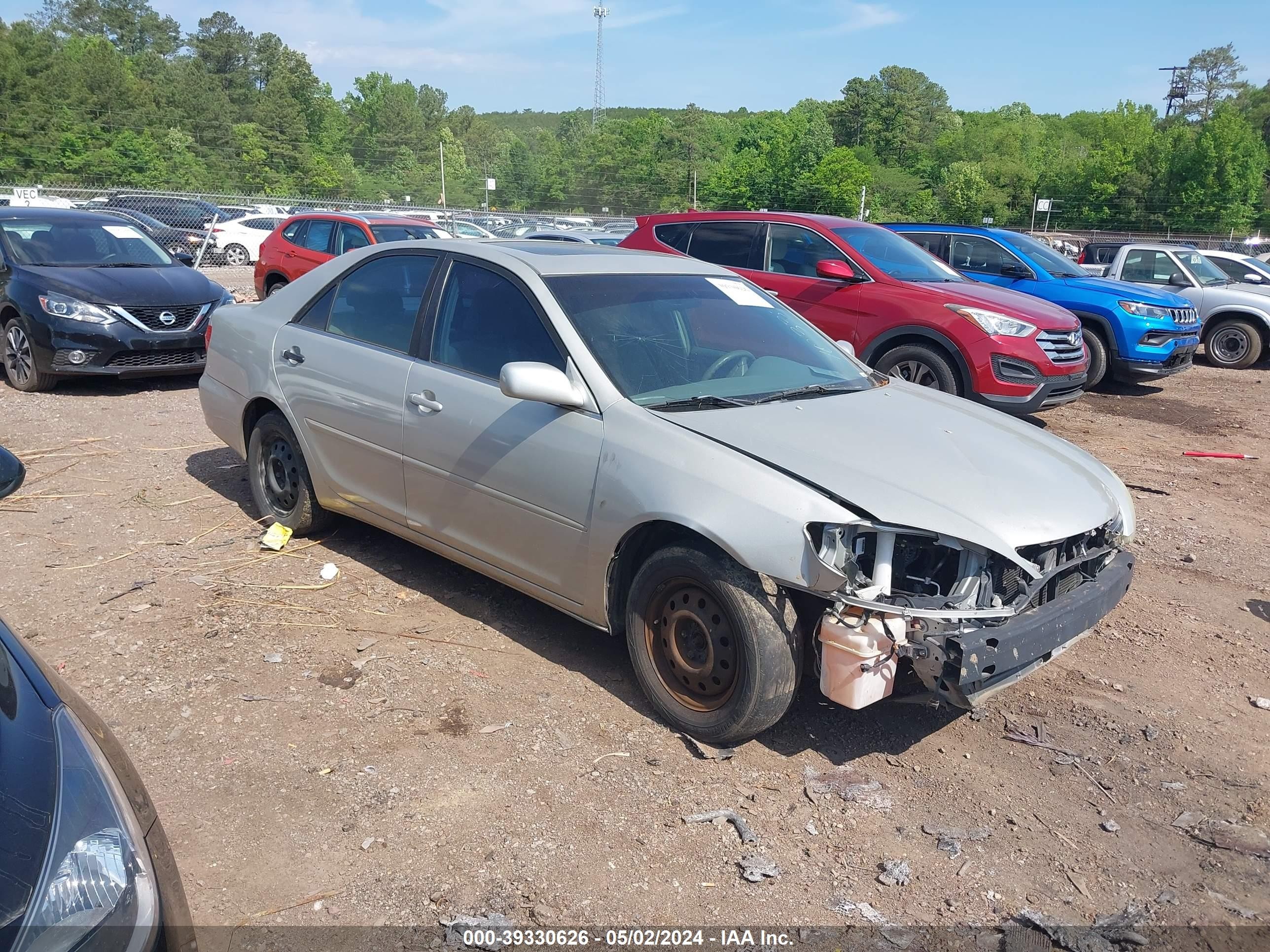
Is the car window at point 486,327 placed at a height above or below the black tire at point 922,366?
above

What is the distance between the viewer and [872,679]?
3.13m

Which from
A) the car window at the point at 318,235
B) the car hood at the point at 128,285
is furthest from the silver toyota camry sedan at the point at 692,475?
the car window at the point at 318,235

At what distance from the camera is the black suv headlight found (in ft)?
5.37

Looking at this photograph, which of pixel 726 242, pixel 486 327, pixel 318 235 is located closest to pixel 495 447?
pixel 486 327

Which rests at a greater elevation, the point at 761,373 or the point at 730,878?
the point at 761,373

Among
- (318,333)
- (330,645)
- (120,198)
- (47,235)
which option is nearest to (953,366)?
(318,333)

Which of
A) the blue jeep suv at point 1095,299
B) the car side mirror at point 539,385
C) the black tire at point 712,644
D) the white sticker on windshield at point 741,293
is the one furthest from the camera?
the blue jeep suv at point 1095,299

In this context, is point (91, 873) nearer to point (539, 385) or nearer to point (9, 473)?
point (9, 473)

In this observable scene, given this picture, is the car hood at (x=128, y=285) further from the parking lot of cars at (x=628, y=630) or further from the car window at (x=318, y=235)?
the parking lot of cars at (x=628, y=630)

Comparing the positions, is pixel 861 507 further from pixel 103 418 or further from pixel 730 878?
pixel 103 418

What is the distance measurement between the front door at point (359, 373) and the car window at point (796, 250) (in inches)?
205

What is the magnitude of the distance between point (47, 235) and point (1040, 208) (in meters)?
36.7

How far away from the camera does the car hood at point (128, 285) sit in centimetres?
907

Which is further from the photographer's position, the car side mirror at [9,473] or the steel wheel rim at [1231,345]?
the steel wheel rim at [1231,345]
